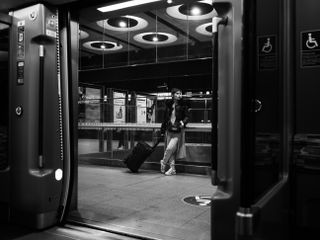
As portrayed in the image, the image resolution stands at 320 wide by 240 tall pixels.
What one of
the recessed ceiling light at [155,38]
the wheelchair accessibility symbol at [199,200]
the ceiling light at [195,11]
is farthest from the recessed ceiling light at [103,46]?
the wheelchair accessibility symbol at [199,200]

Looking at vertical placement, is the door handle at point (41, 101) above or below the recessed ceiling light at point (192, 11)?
below

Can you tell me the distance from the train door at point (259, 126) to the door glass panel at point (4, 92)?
250 cm

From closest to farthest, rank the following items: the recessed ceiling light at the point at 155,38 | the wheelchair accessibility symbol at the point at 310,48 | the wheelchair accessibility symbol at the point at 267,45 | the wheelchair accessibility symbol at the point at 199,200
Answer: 1. the wheelchair accessibility symbol at the point at 267,45
2. the wheelchair accessibility symbol at the point at 310,48
3. the wheelchair accessibility symbol at the point at 199,200
4. the recessed ceiling light at the point at 155,38

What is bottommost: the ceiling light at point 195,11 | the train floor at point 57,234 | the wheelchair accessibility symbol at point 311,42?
the train floor at point 57,234

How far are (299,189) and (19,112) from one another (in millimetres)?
2619

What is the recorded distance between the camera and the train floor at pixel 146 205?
308 centimetres

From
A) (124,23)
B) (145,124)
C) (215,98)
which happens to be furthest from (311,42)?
(124,23)

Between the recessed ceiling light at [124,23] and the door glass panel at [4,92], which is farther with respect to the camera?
the recessed ceiling light at [124,23]

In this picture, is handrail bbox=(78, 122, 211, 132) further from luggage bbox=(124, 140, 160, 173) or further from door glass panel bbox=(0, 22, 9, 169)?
door glass panel bbox=(0, 22, 9, 169)

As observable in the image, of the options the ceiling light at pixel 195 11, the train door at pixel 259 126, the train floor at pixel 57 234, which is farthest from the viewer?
the ceiling light at pixel 195 11

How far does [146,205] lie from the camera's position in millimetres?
4004

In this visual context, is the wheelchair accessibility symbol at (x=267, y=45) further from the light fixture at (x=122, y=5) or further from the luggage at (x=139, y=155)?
the luggage at (x=139, y=155)

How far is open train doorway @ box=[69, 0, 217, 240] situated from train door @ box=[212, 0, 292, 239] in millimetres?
133

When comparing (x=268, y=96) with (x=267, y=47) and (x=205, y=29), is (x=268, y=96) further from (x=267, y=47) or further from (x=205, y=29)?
(x=205, y=29)
